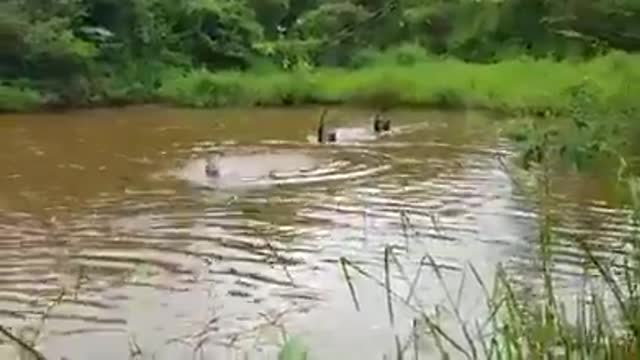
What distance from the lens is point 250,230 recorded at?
8.38 m

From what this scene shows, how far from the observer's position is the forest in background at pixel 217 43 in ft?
55.4

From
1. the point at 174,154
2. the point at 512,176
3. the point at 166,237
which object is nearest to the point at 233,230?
the point at 166,237

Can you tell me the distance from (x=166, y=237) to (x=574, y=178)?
12.7ft

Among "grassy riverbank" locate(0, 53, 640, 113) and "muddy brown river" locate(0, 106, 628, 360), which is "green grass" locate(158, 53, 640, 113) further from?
"muddy brown river" locate(0, 106, 628, 360)

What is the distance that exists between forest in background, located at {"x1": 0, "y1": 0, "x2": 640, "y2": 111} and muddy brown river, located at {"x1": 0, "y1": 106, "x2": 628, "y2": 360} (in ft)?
6.52

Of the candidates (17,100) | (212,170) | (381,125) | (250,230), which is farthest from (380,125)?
(250,230)

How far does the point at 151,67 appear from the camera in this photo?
1845cm

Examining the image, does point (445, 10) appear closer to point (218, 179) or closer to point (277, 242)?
point (218, 179)

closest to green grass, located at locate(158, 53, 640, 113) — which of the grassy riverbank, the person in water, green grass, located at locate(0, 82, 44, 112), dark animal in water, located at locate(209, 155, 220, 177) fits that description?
the grassy riverbank

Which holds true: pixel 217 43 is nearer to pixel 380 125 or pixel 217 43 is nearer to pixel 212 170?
pixel 380 125

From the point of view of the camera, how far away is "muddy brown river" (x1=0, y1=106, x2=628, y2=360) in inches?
224

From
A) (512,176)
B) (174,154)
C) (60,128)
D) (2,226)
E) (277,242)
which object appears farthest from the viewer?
(60,128)

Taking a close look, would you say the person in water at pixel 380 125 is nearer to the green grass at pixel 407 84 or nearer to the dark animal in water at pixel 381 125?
the dark animal in water at pixel 381 125

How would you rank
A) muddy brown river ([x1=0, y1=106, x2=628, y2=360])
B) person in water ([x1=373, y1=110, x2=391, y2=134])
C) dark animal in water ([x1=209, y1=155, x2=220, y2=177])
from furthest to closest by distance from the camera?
person in water ([x1=373, y1=110, x2=391, y2=134]), dark animal in water ([x1=209, y1=155, x2=220, y2=177]), muddy brown river ([x1=0, y1=106, x2=628, y2=360])
